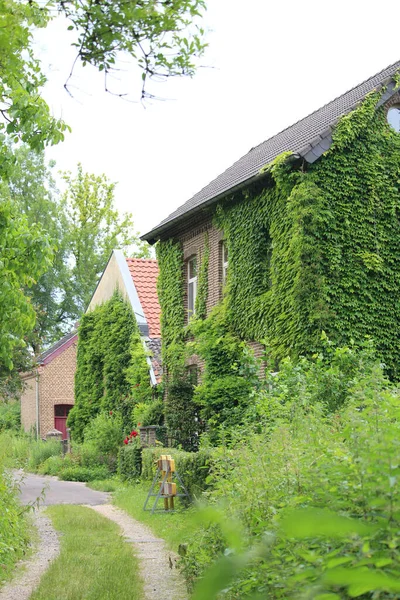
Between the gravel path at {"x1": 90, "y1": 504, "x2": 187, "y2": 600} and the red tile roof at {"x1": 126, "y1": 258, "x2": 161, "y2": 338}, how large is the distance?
1223 centimetres

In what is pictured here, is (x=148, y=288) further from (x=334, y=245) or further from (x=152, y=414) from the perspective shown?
(x=334, y=245)

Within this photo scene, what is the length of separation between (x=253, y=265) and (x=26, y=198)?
3069 cm

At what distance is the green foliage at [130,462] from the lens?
19969 mm

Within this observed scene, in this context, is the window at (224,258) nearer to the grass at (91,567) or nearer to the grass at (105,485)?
the grass at (105,485)

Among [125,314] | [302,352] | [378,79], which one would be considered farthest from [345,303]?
[125,314]

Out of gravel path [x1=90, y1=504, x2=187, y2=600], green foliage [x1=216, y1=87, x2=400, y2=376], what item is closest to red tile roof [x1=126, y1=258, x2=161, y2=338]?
green foliage [x1=216, y1=87, x2=400, y2=376]

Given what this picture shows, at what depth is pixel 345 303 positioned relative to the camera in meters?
15.3

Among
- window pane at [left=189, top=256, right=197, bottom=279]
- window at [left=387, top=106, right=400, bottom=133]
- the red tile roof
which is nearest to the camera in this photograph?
window at [left=387, top=106, right=400, bottom=133]

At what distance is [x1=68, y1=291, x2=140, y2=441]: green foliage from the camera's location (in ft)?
82.7

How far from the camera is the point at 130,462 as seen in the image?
20.4 m

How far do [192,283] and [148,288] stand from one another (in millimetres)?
5258

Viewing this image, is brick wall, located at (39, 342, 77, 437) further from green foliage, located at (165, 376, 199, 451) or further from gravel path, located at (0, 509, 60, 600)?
gravel path, located at (0, 509, 60, 600)

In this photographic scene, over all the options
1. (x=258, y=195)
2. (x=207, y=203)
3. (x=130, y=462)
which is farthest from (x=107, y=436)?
(x=258, y=195)

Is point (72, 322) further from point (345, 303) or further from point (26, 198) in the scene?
point (345, 303)
